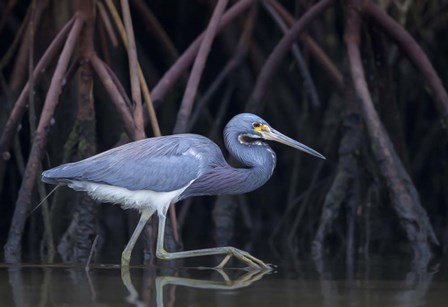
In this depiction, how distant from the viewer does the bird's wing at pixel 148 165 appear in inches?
275

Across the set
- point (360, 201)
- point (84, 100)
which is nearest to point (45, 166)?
point (84, 100)

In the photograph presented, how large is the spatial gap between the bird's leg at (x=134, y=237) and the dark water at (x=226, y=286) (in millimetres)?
66

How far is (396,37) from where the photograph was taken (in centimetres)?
788

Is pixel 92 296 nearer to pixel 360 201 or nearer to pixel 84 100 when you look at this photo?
pixel 84 100

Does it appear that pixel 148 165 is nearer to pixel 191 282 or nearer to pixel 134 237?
pixel 134 237

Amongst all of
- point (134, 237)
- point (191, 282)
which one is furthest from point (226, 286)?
point (134, 237)

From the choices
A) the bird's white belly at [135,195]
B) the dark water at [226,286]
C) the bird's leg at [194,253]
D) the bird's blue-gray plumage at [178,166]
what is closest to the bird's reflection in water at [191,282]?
the dark water at [226,286]

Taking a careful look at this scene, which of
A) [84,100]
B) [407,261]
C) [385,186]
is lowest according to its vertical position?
[407,261]

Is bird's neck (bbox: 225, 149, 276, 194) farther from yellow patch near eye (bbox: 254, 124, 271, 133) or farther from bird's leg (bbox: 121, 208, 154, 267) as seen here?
bird's leg (bbox: 121, 208, 154, 267)

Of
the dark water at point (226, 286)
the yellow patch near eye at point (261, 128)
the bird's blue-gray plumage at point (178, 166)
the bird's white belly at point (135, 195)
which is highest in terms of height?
the yellow patch near eye at point (261, 128)

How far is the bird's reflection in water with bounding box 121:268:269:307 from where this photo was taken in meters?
5.91

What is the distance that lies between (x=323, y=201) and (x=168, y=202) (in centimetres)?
214

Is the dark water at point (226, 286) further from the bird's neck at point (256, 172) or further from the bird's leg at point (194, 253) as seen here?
the bird's neck at point (256, 172)

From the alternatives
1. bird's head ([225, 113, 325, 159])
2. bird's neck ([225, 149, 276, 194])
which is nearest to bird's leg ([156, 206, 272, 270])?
bird's neck ([225, 149, 276, 194])
